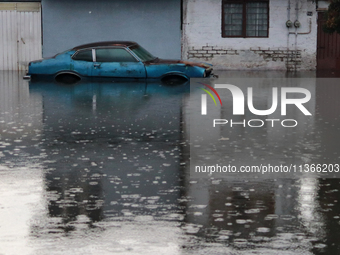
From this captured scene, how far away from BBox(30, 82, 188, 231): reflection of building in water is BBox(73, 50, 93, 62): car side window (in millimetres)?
3792

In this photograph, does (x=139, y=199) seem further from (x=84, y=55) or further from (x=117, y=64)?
(x=84, y=55)

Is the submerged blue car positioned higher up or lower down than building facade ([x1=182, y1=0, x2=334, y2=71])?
lower down

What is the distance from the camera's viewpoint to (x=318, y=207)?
629 centimetres

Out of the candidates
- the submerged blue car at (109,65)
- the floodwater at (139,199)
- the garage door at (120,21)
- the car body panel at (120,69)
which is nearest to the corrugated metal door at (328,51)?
the garage door at (120,21)

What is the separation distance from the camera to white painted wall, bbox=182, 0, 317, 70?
2719 centimetres

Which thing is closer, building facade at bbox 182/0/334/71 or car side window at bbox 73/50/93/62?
car side window at bbox 73/50/93/62

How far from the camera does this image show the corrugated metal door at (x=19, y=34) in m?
27.3

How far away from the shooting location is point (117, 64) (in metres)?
19.8

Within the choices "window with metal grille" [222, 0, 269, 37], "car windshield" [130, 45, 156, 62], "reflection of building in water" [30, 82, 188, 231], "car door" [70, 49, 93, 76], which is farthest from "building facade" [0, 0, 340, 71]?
"reflection of building in water" [30, 82, 188, 231]

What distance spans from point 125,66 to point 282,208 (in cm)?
1392

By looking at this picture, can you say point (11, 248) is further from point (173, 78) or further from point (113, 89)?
point (173, 78)

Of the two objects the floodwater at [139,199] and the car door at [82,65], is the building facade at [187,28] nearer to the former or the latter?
the car door at [82,65]

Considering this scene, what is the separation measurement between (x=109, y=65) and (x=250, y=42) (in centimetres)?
911

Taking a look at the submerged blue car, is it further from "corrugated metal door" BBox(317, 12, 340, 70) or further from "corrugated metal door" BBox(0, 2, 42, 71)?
"corrugated metal door" BBox(317, 12, 340, 70)
